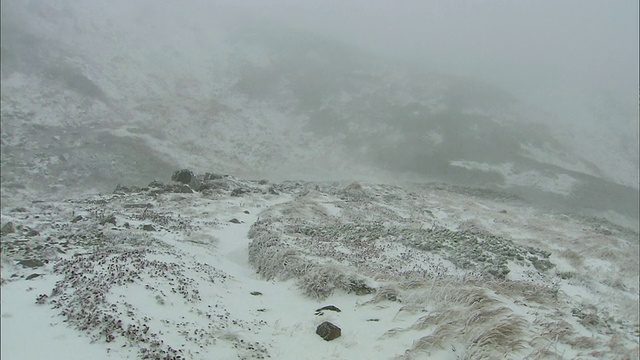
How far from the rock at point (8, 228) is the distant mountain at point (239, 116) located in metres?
24.2

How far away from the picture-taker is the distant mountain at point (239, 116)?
148ft

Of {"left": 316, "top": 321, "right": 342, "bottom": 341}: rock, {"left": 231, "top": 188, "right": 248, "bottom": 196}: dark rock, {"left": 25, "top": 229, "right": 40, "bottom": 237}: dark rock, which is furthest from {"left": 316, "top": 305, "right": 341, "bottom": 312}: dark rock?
{"left": 231, "top": 188, "right": 248, "bottom": 196}: dark rock

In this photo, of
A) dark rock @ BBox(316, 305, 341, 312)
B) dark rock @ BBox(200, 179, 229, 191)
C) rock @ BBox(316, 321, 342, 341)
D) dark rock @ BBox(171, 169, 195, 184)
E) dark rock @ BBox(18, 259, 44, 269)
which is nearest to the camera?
rock @ BBox(316, 321, 342, 341)

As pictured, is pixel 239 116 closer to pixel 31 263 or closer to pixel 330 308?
pixel 31 263

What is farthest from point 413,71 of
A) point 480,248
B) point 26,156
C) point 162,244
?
point 162,244

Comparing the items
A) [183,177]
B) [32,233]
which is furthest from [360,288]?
[183,177]

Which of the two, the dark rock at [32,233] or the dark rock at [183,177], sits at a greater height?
the dark rock at [32,233]

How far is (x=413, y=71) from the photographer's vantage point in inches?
3297

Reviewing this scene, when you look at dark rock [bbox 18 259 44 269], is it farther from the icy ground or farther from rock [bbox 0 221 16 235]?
rock [bbox 0 221 16 235]

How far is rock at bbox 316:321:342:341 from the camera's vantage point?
7859 mm

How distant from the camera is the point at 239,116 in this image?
6384cm

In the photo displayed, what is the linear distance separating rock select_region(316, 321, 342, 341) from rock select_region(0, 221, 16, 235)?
31.5 feet

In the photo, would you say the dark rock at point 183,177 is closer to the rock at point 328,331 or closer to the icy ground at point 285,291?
the icy ground at point 285,291

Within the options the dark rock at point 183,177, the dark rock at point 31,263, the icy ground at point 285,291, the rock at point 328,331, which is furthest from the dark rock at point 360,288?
the dark rock at point 183,177
